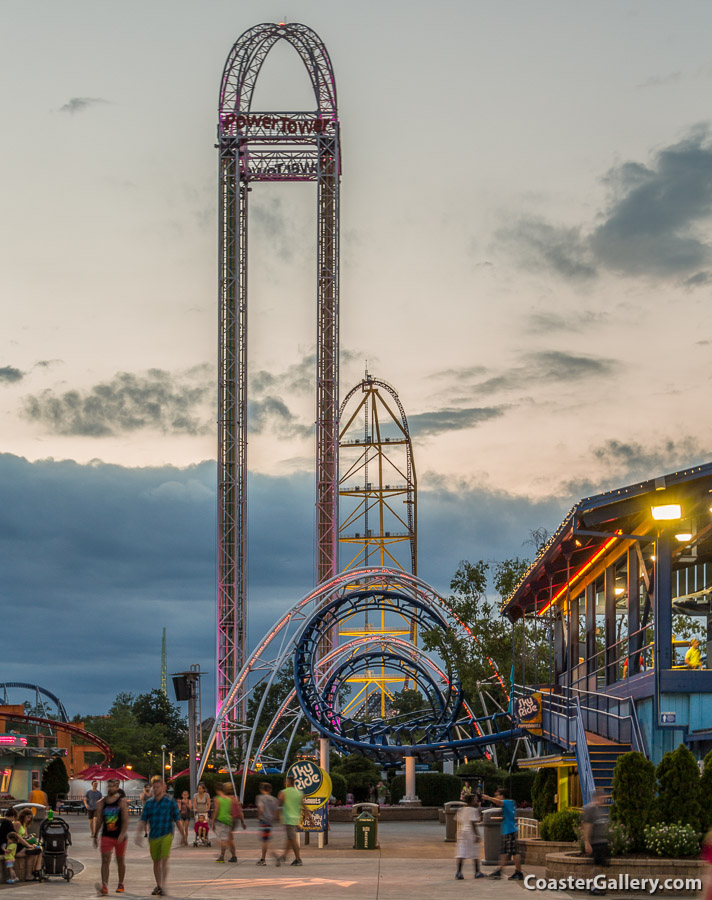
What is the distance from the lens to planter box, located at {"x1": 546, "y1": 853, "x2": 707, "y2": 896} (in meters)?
16.8

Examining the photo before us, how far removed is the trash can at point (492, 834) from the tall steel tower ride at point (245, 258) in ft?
148

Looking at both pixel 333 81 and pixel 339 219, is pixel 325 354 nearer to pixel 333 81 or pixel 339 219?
pixel 339 219

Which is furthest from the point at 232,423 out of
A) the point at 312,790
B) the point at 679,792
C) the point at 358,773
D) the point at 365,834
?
the point at 679,792

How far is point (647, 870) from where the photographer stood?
17.0m

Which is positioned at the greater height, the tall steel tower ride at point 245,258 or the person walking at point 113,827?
the tall steel tower ride at point 245,258

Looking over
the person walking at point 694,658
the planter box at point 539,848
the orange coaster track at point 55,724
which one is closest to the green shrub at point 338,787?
the orange coaster track at point 55,724

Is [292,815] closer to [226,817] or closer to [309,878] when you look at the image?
[226,817]

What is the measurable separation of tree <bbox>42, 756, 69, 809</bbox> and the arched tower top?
1430 inches

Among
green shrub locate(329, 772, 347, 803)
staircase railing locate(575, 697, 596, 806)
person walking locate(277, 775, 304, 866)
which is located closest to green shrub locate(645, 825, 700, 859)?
staircase railing locate(575, 697, 596, 806)

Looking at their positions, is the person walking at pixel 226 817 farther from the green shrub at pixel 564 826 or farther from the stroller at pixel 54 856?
the green shrub at pixel 564 826

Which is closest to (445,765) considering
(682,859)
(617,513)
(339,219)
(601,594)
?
(339,219)

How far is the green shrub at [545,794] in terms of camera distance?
27.6m

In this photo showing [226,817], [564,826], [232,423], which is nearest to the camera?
[564,826]

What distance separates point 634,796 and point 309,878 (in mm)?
5454
